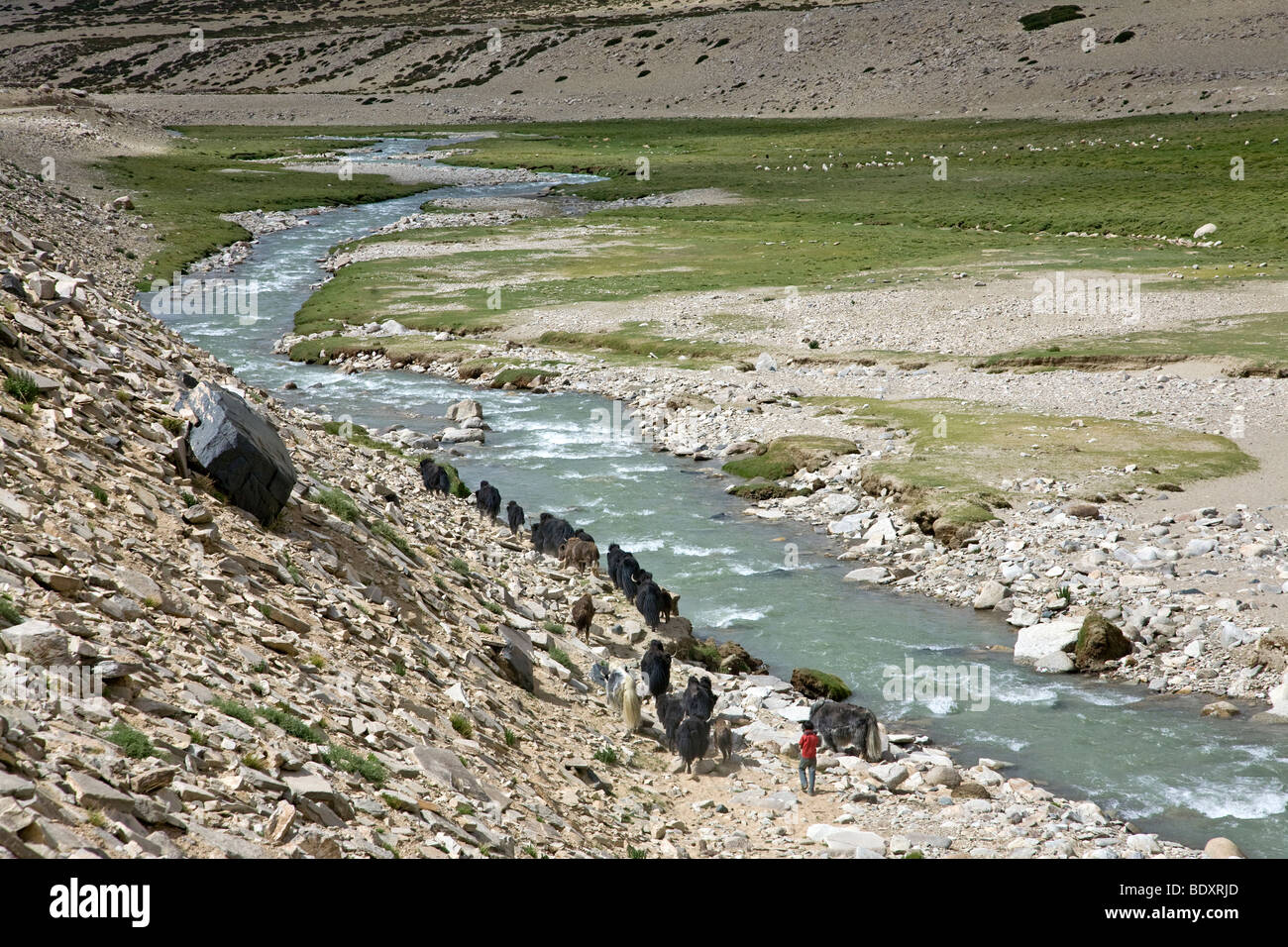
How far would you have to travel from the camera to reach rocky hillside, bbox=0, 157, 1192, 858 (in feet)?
28.5

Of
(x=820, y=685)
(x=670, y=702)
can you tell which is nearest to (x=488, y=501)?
(x=820, y=685)

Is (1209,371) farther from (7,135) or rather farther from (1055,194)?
(7,135)

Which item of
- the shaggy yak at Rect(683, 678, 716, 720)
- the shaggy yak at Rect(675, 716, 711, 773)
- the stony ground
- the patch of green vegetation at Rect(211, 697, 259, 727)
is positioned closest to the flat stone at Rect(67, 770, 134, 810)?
the patch of green vegetation at Rect(211, 697, 259, 727)

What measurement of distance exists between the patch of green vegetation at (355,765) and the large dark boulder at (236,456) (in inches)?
226

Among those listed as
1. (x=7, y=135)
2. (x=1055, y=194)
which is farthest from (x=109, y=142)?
(x=1055, y=194)

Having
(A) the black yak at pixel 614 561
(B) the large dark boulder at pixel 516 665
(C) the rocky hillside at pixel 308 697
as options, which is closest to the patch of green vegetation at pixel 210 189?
(A) the black yak at pixel 614 561

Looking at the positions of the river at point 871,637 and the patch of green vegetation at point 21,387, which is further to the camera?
the river at point 871,637

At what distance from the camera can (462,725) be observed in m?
13.2

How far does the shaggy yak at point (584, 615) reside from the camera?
20125 millimetres

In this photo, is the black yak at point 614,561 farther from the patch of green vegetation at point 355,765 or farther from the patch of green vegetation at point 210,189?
the patch of green vegetation at point 210,189

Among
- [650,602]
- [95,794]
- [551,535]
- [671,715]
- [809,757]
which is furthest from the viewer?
[551,535]

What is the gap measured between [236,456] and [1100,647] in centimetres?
1412

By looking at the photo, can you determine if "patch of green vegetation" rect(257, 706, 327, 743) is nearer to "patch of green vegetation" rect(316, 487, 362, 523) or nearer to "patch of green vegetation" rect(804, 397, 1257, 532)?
"patch of green vegetation" rect(316, 487, 362, 523)

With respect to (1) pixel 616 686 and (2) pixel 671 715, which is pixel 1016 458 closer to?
(1) pixel 616 686
